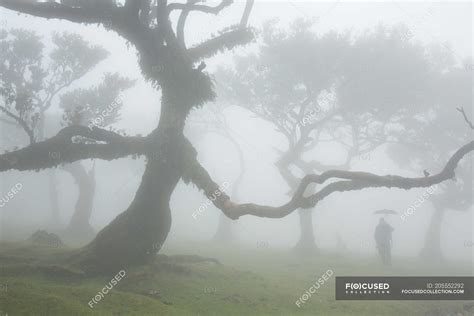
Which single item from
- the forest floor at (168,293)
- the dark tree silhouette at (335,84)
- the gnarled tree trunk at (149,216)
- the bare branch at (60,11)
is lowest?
the forest floor at (168,293)

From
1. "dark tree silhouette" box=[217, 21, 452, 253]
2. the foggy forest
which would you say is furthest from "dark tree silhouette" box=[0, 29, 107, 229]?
"dark tree silhouette" box=[217, 21, 452, 253]

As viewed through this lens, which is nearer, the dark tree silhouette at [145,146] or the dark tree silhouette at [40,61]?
the dark tree silhouette at [145,146]

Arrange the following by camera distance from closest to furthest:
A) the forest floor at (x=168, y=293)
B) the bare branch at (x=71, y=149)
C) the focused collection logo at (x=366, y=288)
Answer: the forest floor at (x=168, y=293), the focused collection logo at (x=366, y=288), the bare branch at (x=71, y=149)

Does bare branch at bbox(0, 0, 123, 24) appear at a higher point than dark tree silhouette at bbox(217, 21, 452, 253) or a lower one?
lower

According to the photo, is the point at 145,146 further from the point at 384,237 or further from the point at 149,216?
the point at 384,237

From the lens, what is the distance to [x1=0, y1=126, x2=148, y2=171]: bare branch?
14.1 metres

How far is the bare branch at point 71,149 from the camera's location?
14.1m

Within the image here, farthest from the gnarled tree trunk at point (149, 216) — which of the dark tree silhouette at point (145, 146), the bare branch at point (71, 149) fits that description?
the bare branch at point (71, 149)

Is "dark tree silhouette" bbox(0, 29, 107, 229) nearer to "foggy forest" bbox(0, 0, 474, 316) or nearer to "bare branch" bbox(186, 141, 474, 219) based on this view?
"foggy forest" bbox(0, 0, 474, 316)

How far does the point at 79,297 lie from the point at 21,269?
337cm

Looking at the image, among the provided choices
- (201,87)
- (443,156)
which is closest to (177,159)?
(201,87)

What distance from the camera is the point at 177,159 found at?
1419 cm

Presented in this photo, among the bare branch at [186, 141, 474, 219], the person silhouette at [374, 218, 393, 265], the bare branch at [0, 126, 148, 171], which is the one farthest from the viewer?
the person silhouette at [374, 218, 393, 265]

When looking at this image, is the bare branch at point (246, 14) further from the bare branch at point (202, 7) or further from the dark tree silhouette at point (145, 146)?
the dark tree silhouette at point (145, 146)
